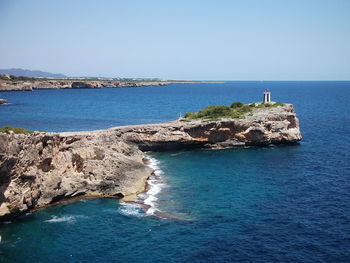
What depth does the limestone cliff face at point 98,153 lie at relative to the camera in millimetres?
35875

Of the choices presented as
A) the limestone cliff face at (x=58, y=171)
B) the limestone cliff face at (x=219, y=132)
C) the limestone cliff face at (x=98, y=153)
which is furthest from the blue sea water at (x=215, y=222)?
the limestone cliff face at (x=219, y=132)

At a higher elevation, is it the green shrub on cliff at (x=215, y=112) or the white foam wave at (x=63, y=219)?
the green shrub on cliff at (x=215, y=112)

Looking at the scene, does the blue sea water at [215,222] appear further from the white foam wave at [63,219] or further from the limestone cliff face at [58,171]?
the limestone cliff face at [58,171]

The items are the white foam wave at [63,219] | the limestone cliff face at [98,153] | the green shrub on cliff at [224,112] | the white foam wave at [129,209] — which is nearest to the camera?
the limestone cliff face at [98,153]

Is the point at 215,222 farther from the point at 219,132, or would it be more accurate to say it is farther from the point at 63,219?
the point at 219,132

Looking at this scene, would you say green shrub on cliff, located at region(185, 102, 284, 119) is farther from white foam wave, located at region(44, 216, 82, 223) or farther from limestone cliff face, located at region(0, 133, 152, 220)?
white foam wave, located at region(44, 216, 82, 223)

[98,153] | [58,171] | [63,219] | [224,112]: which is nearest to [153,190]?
[98,153]

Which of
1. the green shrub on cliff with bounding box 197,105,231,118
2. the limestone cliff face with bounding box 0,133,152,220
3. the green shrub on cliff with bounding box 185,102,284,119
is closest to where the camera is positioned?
the limestone cliff face with bounding box 0,133,152,220

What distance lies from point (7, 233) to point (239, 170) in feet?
104

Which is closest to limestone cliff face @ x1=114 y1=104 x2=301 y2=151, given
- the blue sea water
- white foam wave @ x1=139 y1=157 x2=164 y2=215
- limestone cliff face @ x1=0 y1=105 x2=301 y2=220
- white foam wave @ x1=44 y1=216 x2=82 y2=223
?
Result: limestone cliff face @ x1=0 y1=105 x2=301 y2=220

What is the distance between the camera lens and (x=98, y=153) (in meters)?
47.6

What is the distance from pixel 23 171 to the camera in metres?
36.5

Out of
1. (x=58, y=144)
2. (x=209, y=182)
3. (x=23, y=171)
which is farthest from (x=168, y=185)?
(x=23, y=171)

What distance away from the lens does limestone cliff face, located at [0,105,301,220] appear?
3588 centimetres
